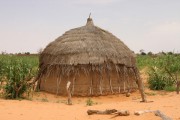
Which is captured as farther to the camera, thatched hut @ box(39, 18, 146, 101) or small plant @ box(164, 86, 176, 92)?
small plant @ box(164, 86, 176, 92)

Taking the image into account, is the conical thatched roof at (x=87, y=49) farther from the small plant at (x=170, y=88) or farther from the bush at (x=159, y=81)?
the small plant at (x=170, y=88)

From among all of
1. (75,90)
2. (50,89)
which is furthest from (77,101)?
(50,89)

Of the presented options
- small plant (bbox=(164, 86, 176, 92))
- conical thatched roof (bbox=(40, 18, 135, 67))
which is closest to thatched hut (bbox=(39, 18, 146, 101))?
conical thatched roof (bbox=(40, 18, 135, 67))

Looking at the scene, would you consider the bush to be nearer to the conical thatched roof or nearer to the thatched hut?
the thatched hut

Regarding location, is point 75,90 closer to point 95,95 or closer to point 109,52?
point 95,95

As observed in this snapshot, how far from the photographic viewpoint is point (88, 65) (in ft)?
47.2

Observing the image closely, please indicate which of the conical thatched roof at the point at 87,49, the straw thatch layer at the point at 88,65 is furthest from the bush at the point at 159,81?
the conical thatched roof at the point at 87,49

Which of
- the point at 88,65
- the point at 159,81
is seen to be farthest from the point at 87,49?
the point at 159,81

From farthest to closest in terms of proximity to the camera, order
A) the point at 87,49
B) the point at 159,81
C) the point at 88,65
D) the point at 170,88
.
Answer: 1. the point at 159,81
2. the point at 170,88
3. the point at 87,49
4. the point at 88,65

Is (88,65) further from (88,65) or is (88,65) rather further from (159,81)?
(159,81)

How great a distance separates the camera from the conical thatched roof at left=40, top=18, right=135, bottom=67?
14398 mm

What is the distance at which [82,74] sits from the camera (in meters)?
14.5

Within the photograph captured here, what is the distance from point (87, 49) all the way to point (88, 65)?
0.72 m

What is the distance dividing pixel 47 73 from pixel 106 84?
2767 mm
